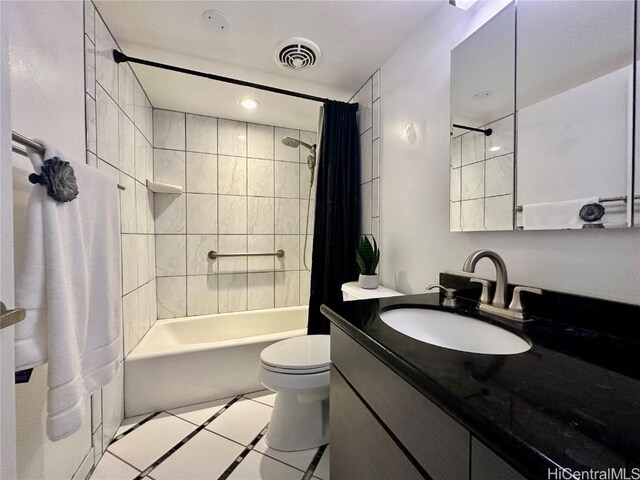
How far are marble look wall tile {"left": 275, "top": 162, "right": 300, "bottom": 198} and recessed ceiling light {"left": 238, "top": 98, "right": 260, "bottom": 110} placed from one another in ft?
1.83

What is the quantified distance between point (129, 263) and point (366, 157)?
1657 mm

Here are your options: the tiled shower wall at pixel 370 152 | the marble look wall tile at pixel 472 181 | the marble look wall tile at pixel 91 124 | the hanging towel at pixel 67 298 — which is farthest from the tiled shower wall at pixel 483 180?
the marble look wall tile at pixel 91 124

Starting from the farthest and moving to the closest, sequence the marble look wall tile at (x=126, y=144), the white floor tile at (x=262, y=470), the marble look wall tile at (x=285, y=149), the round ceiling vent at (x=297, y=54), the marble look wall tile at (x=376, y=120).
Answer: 1. the marble look wall tile at (x=285, y=149)
2. the marble look wall tile at (x=376, y=120)
3. the marble look wall tile at (x=126, y=144)
4. the round ceiling vent at (x=297, y=54)
5. the white floor tile at (x=262, y=470)

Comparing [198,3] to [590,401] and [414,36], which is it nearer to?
[414,36]

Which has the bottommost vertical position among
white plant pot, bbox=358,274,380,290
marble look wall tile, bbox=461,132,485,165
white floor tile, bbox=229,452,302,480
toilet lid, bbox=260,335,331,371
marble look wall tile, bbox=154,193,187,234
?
white floor tile, bbox=229,452,302,480

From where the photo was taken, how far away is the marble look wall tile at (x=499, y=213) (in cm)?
91

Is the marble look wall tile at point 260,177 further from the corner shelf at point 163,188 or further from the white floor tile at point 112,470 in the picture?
the white floor tile at point 112,470

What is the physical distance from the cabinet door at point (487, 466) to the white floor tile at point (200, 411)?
158 cm

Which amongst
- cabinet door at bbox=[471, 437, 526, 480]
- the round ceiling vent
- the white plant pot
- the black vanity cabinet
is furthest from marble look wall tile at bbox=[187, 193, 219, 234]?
cabinet door at bbox=[471, 437, 526, 480]

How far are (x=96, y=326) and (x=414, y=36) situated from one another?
6.13ft

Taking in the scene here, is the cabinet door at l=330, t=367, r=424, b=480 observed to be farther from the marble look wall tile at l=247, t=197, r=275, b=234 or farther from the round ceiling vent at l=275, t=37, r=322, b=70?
the marble look wall tile at l=247, t=197, r=275, b=234

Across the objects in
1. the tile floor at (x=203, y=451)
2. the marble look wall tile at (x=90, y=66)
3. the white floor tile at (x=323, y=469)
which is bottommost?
the tile floor at (x=203, y=451)

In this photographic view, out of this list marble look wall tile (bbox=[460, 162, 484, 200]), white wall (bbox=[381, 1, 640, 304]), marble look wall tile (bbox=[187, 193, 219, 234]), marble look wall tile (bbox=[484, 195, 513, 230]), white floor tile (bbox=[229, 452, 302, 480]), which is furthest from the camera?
marble look wall tile (bbox=[187, 193, 219, 234])

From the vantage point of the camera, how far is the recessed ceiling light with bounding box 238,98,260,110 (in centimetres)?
196
